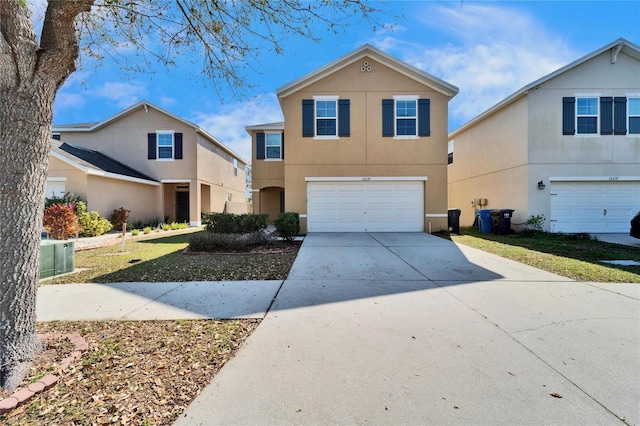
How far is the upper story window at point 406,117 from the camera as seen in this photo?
1272cm

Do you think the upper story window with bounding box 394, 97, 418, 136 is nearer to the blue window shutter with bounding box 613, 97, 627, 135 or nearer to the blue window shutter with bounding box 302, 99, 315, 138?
the blue window shutter with bounding box 302, 99, 315, 138

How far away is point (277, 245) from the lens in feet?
32.3

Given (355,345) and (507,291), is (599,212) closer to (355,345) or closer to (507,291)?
(507,291)

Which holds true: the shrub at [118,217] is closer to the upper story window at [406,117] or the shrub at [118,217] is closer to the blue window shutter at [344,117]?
the blue window shutter at [344,117]

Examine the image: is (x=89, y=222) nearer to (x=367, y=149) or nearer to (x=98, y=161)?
(x=98, y=161)

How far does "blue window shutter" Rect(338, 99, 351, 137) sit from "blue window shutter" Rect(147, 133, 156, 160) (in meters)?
11.5

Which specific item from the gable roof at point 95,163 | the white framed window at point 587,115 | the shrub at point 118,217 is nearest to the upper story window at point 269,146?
the gable roof at point 95,163

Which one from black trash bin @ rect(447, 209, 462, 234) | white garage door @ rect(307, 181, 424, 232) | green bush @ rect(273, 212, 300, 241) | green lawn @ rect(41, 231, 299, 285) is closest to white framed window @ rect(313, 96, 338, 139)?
white garage door @ rect(307, 181, 424, 232)

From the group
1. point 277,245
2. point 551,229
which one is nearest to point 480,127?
point 551,229

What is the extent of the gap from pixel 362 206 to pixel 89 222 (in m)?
11.4

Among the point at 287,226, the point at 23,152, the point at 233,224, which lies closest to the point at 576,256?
the point at 287,226

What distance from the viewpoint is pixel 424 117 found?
1263cm

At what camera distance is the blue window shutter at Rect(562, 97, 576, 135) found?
12688 mm

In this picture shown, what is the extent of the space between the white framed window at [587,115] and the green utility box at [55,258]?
18.3 m
